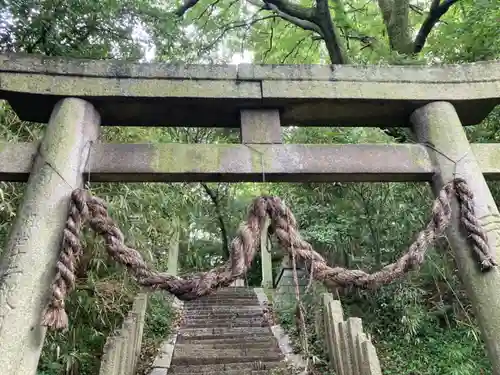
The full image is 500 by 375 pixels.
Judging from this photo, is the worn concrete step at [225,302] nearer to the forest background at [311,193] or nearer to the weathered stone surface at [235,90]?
the forest background at [311,193]

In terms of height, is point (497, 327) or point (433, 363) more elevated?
point (433, 363)

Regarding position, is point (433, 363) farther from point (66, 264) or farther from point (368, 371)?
point (66, 264)

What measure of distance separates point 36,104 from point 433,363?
4896 mm

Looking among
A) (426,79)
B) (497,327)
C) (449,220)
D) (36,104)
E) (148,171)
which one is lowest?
(497,327)

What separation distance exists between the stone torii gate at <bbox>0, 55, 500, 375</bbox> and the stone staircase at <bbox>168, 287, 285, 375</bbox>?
335cm

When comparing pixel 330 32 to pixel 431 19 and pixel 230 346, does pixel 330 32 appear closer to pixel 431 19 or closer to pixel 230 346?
pixel 431 19

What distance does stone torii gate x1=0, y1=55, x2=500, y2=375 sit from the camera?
7.29ft

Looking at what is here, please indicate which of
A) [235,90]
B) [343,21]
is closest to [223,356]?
[235,90]

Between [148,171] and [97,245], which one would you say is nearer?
[148,171]

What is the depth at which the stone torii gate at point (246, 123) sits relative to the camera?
2.22 metres

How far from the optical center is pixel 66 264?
196 cm

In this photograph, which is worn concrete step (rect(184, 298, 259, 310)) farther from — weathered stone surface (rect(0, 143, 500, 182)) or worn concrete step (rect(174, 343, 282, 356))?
weathered stone surface (rect(0, 143, 500, 182))

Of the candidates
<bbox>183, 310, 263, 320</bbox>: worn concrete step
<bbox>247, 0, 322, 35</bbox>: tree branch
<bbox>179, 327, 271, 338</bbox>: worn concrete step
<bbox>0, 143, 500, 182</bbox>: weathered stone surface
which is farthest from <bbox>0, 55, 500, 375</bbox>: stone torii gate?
<bbox>183, 310, 263, 320</bbox>: worn concrete step

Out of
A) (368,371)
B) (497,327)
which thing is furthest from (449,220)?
(368,371)
